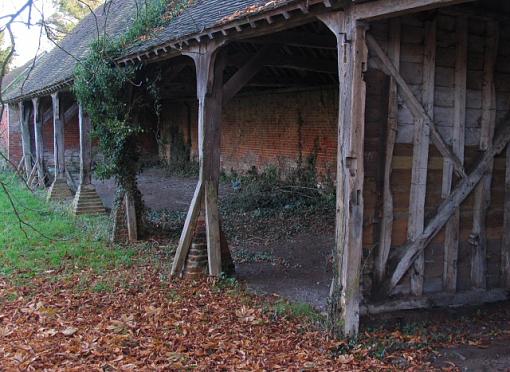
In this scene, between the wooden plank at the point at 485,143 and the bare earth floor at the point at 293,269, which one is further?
the bare earth floor at the point at 293,269

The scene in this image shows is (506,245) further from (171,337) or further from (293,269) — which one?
(171,337)

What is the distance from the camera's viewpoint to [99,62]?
9719 millimetres

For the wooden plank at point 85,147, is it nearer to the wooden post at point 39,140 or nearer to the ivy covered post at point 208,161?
the wooden post at point 39,140

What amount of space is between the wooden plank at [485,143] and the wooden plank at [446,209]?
0.10m

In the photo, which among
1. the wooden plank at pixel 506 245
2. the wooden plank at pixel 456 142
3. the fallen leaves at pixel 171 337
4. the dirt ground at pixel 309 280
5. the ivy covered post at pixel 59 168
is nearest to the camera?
the fallen leaves at pixel 171 337

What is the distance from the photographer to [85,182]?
13461 mm

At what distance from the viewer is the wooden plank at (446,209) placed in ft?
18.0

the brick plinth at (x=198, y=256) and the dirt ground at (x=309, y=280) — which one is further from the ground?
the brick plinth at (x=198, y=256)

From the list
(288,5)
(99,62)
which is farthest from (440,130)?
→ (99,62)

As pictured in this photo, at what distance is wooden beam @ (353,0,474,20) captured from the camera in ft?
14.0

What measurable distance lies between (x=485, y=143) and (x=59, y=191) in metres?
12.8

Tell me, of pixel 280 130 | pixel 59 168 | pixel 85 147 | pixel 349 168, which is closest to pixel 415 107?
pixel 349 168

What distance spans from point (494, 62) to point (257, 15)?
2.68 metres

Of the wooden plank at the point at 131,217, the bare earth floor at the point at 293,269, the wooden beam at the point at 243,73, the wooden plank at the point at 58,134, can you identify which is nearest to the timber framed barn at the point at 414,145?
the wooden beam at the point at 243,73
